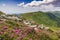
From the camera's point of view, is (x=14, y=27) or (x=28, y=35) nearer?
(x=28, y=35)

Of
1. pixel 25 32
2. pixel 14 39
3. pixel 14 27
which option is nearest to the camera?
pixel 14 39

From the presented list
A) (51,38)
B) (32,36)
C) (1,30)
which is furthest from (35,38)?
(1,30)

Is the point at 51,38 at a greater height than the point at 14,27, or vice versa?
the point at 14,27

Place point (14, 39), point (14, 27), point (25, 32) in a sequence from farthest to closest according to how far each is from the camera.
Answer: point (14, 27) < point (25, 32) < point (14, 39)

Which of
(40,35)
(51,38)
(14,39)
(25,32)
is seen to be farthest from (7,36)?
(51,38)

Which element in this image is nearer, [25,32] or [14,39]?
[14,39]

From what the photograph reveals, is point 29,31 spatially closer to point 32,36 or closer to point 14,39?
point 32,36

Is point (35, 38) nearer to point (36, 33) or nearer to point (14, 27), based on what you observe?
point (36, 33)

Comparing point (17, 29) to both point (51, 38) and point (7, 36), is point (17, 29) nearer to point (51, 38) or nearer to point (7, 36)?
point (7, 36)

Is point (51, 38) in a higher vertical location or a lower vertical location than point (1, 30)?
lower
